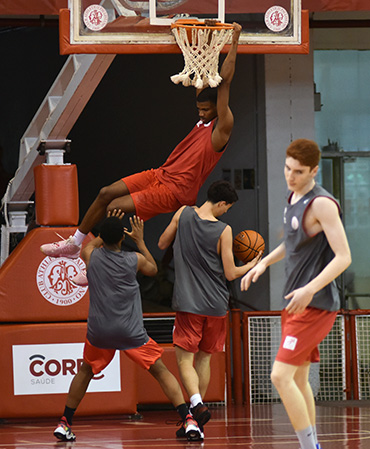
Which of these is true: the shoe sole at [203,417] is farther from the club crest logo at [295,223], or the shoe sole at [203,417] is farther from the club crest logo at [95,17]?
the club crest logo at [95,17]

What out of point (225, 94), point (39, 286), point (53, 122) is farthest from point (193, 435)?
point (53, 122)

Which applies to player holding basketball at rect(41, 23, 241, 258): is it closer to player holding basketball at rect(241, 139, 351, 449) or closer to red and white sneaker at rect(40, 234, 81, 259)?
red and white sneaker at rect(40, 234, 81, 259)

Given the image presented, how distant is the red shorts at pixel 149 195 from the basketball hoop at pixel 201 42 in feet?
2.75

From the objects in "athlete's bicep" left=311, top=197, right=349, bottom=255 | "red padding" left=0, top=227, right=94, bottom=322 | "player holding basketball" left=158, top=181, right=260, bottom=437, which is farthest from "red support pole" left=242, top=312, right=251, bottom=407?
"athlete's bicep" left=311, top=197, right=349, bottom=255

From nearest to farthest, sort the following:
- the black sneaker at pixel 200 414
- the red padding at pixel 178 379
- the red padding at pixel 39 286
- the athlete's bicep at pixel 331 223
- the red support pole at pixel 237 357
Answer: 1. the athlete's bicep at pixel 331 223
2. the black sneaker at pixel 200 414
3. the red padding at pixel 39 286
4. the red padding at pixel 178 379
5. the red support pole at pixel 237 357

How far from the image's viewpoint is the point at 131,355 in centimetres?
698

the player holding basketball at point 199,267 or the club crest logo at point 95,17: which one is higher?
the club crest logo at point 95,17

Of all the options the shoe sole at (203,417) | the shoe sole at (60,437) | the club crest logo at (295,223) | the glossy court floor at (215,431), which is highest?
the club crest logo at (295,223)

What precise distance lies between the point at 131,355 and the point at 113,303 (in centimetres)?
46

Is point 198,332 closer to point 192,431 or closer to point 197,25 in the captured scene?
point 192,431

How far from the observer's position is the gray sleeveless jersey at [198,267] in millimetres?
6984

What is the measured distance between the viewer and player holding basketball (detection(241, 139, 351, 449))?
4.57 meters

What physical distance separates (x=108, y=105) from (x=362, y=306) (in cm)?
491

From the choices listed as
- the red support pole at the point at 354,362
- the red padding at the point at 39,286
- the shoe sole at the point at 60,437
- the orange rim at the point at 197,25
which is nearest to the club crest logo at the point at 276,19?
the orange rim at the point at 197,25
